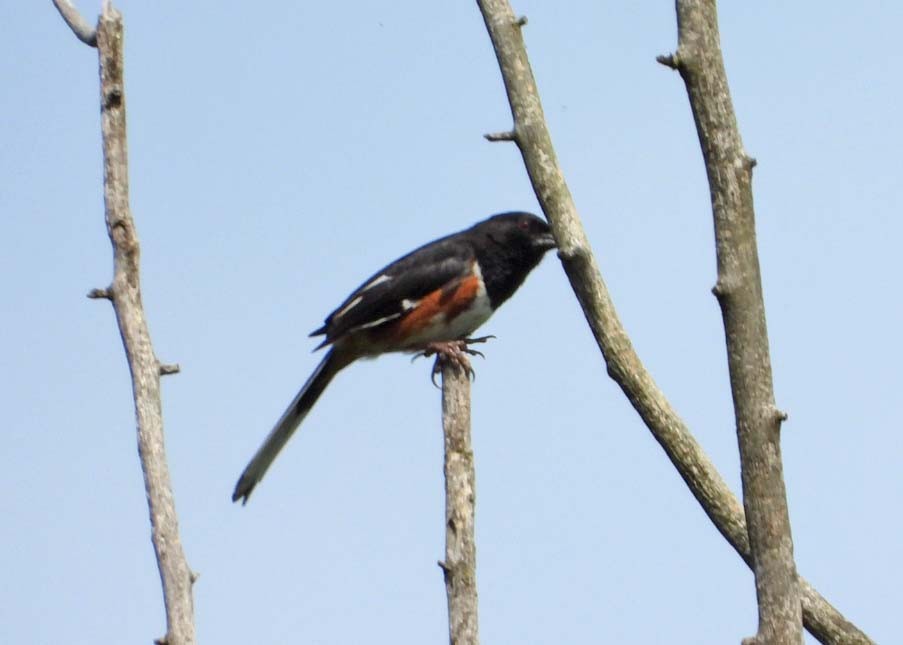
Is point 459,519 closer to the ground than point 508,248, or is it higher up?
closer to the ground

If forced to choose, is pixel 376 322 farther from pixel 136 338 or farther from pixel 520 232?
pixel 136 338

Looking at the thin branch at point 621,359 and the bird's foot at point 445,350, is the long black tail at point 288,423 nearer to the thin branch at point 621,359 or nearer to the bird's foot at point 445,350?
the bird's foot at point 445,350

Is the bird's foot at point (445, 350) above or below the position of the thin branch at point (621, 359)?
above

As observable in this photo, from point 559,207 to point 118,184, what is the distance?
133 cm

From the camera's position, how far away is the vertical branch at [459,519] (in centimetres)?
366

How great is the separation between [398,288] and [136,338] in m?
4.23

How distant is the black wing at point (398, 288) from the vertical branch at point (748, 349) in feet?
17.1

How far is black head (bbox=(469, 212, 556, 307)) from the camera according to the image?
7.93 meters

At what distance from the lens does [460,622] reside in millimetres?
3646

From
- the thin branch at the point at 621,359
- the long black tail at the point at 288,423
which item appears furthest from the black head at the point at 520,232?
the thin branch at the point at 621,359

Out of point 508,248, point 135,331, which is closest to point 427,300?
point 508,248

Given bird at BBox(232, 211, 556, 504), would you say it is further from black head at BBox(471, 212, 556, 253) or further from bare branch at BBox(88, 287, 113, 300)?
bare branch at BBox(88, 287, 113, 300)

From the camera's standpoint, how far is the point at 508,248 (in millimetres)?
8125

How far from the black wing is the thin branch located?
413cm
